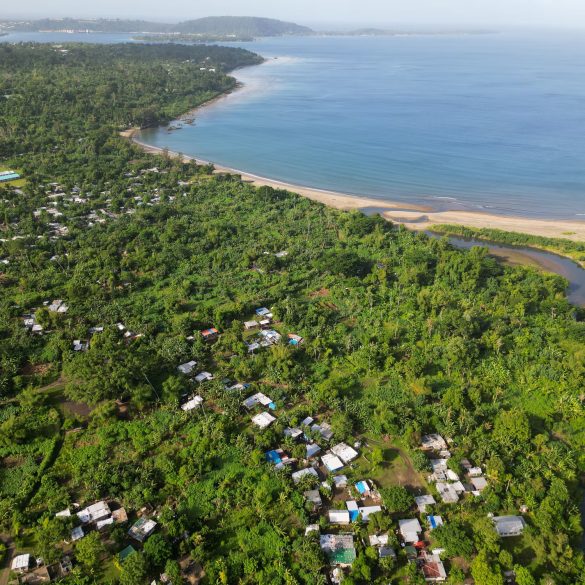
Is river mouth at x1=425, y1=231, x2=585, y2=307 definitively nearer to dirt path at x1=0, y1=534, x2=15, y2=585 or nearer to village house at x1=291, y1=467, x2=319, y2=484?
village house at x1=291, y1=467, x2=319, y2=484

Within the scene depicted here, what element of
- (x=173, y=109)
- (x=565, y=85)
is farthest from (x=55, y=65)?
(x=565, y=85)

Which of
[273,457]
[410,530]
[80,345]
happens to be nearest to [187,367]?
[80,345]

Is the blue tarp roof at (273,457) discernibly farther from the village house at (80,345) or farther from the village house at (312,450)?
the village house at (80,345)

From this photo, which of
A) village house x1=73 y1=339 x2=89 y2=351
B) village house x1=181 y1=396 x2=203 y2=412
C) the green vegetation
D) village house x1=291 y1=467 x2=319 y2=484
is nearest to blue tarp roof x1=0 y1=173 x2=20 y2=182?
village house x1=73 y1=339 x2=89 y2=351

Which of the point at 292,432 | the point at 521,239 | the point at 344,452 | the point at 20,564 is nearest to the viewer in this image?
the point at 20,564

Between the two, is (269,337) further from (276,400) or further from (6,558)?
(6,558)

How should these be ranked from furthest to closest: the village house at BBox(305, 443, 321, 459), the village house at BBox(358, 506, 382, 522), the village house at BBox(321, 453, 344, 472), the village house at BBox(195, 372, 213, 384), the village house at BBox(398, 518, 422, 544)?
the village house at BBox(195, 372, 213, 384) < the village house at BBox(305, 443, 321, 459) < the village house at BBox(321, 453, 344, 472) < the village house at BBox(358, 506, 382, 522) < the village house at BBox(398, 518, 422, 544)
